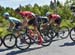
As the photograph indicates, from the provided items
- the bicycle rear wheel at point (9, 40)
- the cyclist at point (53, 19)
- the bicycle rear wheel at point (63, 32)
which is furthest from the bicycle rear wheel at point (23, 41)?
the bicycle rear wheel at point (63, 32)

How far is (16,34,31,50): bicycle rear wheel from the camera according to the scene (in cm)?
1292

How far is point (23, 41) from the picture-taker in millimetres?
13016

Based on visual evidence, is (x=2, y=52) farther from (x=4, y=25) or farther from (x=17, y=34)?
(x=4, y=25)

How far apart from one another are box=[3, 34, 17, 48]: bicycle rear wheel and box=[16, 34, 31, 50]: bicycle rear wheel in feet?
0.57

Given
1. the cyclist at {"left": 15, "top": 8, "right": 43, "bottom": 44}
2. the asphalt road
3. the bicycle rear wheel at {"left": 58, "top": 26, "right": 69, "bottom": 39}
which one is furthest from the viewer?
the bicycle rear wheel at {"left": 58, "top": 26, "right": 69, "bottom": 39}

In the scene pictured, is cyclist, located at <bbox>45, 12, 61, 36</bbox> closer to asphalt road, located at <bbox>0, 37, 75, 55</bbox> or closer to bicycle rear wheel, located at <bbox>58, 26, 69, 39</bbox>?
bicycle rear wheel, located at <bbox>58, 26, 69, 39</bbox>

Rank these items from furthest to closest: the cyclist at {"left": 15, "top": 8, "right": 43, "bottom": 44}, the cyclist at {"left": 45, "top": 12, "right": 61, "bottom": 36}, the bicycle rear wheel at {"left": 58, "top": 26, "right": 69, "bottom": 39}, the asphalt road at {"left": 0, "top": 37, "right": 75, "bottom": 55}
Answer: the bicycle rear wheel at {"left": 58, "top": 26, "right": 69, "bottom": 39} → the cyclist at {"left": 45, "top": 12, "right": 61, "bottom": 36} → the cyclist at {"left": 15, "top": 8, "right": 43, "bottom": 44} → the asphalt road at {"left": 0, "top": 37, "right": 75, "bottom": 55}

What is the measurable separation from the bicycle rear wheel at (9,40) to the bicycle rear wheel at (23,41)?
174mm

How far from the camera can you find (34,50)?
42.2ft

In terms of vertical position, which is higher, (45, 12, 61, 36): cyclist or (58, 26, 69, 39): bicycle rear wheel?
(45, 12, 61, 36): cyclist

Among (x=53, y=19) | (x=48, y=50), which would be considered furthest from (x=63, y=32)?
(x=48, y=50)

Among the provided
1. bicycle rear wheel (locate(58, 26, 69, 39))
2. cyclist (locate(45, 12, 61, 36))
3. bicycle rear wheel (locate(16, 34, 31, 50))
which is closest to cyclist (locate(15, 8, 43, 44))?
bicycle rear wheel (locate(16, 34, 31, 50))

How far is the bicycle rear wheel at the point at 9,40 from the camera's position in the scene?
12.9m

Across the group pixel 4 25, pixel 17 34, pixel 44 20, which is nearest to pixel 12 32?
pixel 17 34
